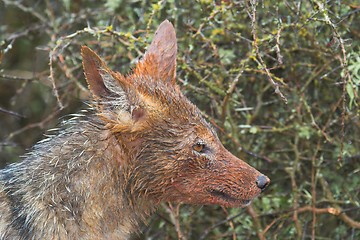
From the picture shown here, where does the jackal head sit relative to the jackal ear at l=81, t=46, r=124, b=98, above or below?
below

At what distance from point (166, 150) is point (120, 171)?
32 cm

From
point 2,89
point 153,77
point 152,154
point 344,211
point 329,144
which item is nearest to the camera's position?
point 152,154

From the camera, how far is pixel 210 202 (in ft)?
14.8

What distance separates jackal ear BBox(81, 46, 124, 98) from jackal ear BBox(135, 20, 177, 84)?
56 cm

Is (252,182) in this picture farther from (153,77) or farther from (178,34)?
(178,34)

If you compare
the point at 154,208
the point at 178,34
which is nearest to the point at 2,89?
the point at 178,34

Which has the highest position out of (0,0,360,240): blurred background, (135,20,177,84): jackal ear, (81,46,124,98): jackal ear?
(81,46,124,98): jackal ear

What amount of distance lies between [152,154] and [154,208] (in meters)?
0.46

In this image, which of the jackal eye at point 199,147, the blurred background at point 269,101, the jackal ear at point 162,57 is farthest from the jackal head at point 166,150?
the blurred background at point 269,101

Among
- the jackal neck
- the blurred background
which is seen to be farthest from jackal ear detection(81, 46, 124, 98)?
the blurred background

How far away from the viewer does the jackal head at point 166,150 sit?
4.29 m

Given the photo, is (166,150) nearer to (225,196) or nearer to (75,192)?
(225,196)

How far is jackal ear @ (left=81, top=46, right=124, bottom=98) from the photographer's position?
4039mm

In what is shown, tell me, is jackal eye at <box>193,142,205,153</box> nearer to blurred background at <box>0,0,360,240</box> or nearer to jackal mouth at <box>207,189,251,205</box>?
jackal mouth at <box>207,189,251,205</box>
